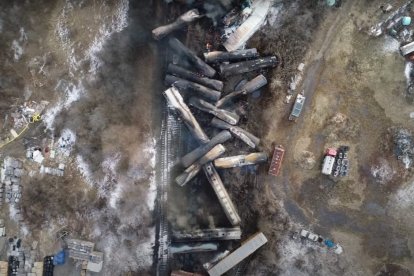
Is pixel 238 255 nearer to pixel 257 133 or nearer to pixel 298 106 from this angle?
pixel 257 133

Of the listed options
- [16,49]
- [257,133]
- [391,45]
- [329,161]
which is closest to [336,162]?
[329,161]

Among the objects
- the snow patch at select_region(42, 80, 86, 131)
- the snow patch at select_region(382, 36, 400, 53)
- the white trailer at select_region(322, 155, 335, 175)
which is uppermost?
the snow patch at select_region(382, 36, 400, 53)

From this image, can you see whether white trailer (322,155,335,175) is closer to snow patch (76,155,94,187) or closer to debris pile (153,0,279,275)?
debris pile (153,0,279,275)

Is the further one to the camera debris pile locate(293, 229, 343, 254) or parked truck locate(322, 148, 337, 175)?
debris pile locate(293, 229, 343, 254)

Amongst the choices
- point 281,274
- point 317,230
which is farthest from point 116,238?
point 317,230

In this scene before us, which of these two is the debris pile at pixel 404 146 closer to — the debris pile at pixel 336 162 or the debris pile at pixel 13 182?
the debris pile at pixel 336 162

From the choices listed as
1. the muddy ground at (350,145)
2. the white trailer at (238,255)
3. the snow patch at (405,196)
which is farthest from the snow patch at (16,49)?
the snow patch at (405,196)

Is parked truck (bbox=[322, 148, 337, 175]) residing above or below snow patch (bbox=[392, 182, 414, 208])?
above

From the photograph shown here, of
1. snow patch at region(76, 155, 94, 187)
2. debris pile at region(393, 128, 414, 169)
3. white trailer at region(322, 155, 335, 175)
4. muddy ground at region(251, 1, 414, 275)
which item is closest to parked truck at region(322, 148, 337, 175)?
white trailer at region(322, 155, 335, 175)
